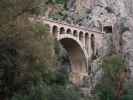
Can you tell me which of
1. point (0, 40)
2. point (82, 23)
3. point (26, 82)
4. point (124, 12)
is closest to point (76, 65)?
point (82, 23)

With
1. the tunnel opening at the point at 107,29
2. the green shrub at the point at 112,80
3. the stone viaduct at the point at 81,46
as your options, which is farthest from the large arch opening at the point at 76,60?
the green shrub at the point at 112,80

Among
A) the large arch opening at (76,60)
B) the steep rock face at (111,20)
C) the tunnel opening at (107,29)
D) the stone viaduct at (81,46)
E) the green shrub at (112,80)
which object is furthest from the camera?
the tunnel opening at (107,29)

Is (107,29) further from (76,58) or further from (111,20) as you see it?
(76,58)

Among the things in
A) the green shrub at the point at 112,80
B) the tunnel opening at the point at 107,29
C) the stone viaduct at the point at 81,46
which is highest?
→ the tunnel opening at the point at 107,29

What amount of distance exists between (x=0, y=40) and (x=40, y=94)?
386 cm

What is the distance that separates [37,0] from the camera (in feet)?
59.9

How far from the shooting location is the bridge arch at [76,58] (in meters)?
36.3

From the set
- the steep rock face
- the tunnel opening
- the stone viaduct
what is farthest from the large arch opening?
the tunnel opening

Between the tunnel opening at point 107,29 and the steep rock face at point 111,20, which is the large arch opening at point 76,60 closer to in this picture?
the steep rock face at point 111,20

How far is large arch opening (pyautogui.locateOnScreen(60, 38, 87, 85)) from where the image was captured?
36.6 metres

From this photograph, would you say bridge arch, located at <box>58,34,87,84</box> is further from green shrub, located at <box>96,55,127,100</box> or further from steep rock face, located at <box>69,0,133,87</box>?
green shrub, located at <box>96,55,127,100</box>

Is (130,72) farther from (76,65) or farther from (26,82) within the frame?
(26,82)

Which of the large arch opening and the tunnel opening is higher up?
the tunnel opening

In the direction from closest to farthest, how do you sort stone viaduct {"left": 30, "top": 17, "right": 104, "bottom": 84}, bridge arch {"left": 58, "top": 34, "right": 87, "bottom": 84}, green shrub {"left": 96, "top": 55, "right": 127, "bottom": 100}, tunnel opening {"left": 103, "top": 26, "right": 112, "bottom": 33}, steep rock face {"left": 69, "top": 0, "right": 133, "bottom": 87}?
green shrub {"left": 96, "top": 55, "right": 127, "bottom": 100}, stone viaduct {"left": 30, "top": 17, "right": 104, "bottom": 84}, bridge arch {"left": 58, "top": 34, "right": 87, "bottom": 84}, steep rock face {"left": 69, "top": 0, "right": 133, "bottom": 87}, tunnel opening {"left": 103, "top": 26, "right": 112, "bottom": 33}
